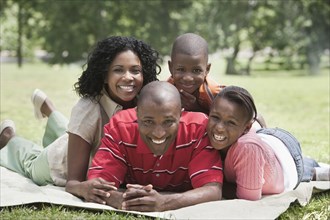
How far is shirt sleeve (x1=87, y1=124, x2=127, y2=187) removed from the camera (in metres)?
3.54

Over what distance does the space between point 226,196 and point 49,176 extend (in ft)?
4.81

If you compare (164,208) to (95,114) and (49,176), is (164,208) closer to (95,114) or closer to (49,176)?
(95,114)

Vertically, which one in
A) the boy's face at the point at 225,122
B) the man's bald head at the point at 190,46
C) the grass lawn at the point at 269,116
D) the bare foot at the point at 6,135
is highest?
the man's bald head at the point at 190,46

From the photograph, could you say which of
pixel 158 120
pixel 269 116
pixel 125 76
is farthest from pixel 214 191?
pixel 269 116

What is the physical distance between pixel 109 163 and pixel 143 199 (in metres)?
0.38

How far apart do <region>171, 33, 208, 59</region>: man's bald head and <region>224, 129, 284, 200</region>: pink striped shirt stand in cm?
87

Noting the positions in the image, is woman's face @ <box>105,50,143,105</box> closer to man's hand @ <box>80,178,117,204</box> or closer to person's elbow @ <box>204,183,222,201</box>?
man's hand @ <box>80,178,117,204</box>

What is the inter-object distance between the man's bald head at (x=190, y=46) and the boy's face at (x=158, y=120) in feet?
2.93

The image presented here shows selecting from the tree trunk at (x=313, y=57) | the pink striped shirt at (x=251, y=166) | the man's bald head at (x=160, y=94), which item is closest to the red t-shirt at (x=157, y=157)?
the pink striped shirt at (x=251, y=166)

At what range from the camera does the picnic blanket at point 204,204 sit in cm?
327

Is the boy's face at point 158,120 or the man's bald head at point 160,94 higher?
the man's bald head at point 160,94

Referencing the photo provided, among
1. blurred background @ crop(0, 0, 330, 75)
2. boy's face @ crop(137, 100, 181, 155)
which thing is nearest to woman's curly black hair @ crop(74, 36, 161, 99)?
boy's face @ crop(137, 100, 181, 155)

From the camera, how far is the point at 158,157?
3566 millimetres

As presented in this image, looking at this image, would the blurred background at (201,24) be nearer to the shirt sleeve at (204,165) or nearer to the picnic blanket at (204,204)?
the picnic blanket at (204,204)
